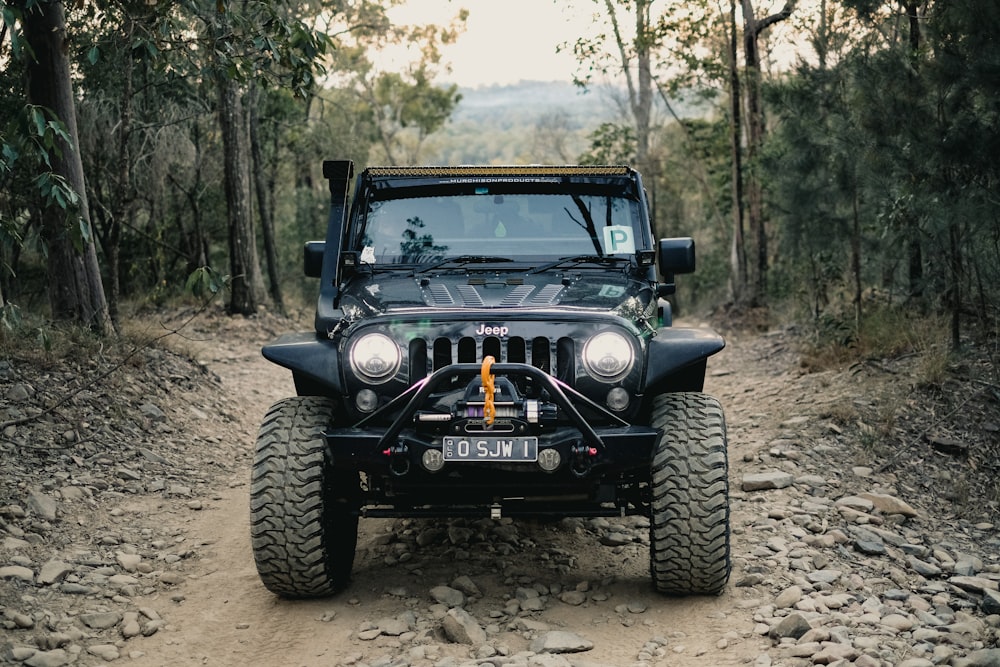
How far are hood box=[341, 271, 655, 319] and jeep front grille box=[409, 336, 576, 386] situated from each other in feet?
0.54

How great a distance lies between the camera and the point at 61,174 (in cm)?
855

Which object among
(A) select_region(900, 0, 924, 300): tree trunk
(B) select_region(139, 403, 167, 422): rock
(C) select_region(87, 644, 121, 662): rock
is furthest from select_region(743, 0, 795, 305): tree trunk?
(C) select_region(87, 644, 121, 662): rock

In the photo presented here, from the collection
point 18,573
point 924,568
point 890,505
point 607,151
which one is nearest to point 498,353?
point 924,568

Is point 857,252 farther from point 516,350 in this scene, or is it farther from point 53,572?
point 53,572

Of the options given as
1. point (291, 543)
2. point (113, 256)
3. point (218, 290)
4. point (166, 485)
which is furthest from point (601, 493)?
point (113, 256)

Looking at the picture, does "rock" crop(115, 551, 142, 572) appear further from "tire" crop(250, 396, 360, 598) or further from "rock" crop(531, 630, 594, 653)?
"rock" crop(531, 630, 594, 653)

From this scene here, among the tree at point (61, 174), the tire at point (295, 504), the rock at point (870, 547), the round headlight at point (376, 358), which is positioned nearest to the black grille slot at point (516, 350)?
the round headlight at point (376, 358)

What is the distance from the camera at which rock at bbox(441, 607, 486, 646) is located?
13.4ft

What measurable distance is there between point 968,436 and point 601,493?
3.89m

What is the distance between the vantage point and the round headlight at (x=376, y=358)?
172 inches

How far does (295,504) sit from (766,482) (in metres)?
3.16

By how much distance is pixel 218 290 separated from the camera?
609 cm

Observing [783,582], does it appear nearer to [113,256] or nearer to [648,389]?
[648,389]

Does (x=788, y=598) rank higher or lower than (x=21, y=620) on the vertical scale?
lower
